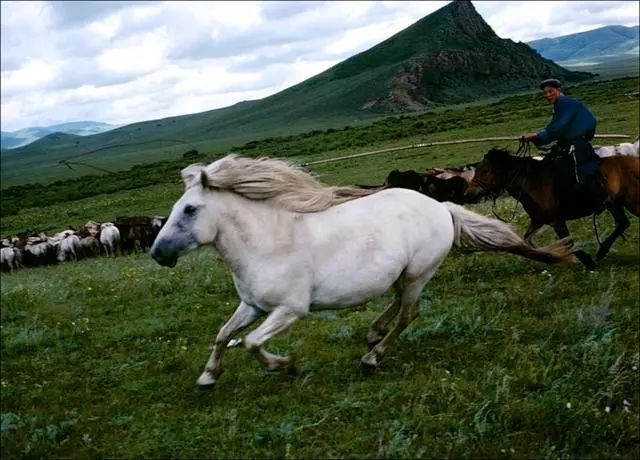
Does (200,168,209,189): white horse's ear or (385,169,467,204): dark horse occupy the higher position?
(200,168,209,189): white horse's ear

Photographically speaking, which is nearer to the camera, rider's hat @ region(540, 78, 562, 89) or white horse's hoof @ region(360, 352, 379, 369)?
white horse's hoof @ region(360, 352, 379, 369)

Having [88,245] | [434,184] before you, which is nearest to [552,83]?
[434,184]

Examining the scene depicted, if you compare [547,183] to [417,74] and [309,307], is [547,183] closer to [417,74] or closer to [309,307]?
[309,307]

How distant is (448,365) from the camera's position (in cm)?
693

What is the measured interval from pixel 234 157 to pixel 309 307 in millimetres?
1675

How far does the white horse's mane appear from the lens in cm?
605

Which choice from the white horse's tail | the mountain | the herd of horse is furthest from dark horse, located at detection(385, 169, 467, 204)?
the mountain

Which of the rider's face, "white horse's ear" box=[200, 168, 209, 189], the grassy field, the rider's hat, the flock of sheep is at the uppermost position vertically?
the rider's hat

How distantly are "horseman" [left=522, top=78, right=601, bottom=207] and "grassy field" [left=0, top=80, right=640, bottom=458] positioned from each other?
1.40 metres

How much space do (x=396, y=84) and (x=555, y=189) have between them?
10453 centimetres

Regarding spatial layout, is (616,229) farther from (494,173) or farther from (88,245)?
(88,245)

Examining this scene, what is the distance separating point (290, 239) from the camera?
6105 millimetres

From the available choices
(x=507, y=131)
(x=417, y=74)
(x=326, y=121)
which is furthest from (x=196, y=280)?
(x=417, y=74)

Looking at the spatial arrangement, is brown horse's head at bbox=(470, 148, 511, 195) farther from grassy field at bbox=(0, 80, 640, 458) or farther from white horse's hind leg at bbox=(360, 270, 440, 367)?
white horse's hind leg at bbox=(360, 270, 440, 367)
